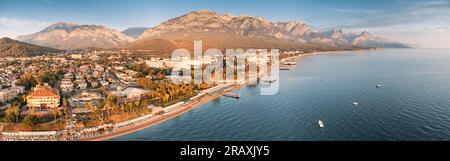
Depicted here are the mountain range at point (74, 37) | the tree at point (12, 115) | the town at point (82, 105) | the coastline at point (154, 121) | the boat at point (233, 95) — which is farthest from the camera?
the mountain range at point (74, 37)

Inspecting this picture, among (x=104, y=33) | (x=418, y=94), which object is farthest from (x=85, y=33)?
(x=418, y=94)

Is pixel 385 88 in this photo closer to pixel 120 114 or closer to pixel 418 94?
pixel 418 94

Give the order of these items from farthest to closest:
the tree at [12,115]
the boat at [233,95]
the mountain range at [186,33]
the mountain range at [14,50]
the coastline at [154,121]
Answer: the mountain range at [186,33]
the mountain range at [14,50]
the boat at [233,95]
the tree at [12,115]
the coastline at [154,121]

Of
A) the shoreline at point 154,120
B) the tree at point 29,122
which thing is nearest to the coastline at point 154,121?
the shoreline at point 154,120

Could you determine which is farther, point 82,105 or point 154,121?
point 82,105

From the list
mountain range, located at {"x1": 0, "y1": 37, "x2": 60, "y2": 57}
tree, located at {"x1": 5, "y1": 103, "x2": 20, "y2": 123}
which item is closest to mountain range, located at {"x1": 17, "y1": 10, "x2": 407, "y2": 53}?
mountain range, located at {"x1": 0, "y1": 37, "x2": 60, "y2": 57}

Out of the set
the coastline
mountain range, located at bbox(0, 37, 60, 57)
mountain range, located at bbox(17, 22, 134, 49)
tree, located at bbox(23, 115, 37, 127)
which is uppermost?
mountain range, located at bbox(17, 22, 134, 49)

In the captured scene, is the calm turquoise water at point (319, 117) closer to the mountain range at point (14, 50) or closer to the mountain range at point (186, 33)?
the mountain range at point (14, 50)

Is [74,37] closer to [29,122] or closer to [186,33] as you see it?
[186,33]

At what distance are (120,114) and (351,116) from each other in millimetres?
7445

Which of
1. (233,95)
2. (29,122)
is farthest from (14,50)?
(29,122)

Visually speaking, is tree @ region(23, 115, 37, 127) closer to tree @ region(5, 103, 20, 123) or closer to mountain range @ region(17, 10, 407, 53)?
tree @ region(5, 103, 20, 123)

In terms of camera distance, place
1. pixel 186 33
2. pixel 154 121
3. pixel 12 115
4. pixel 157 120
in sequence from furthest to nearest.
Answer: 1. pixel 186 33
2. pixel 157 120
3. pixel 154 121
4. pixel 12 115

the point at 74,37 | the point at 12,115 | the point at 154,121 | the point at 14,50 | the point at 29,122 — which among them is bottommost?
the point at 154,121
